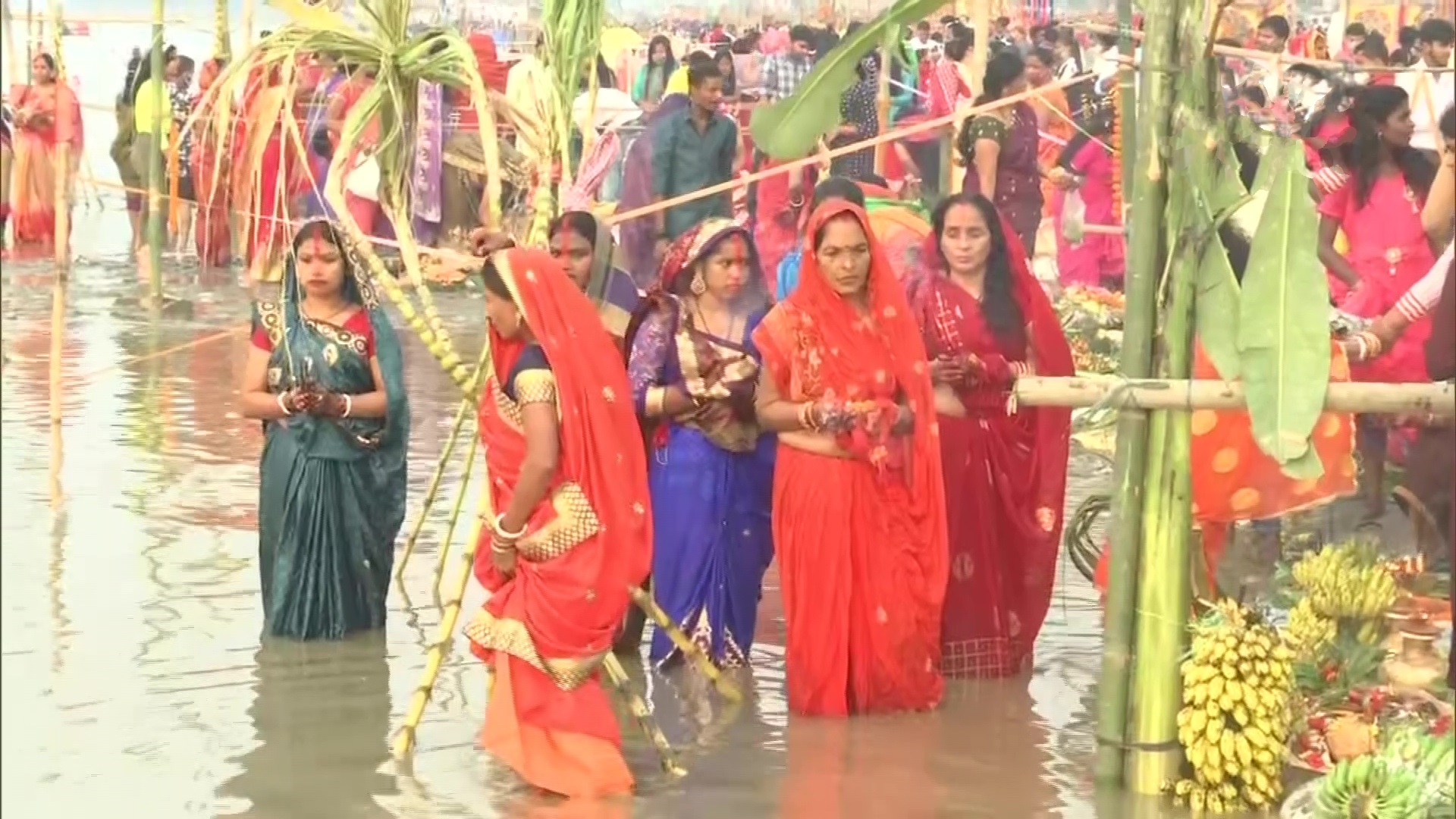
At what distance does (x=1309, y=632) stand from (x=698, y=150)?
6.65m

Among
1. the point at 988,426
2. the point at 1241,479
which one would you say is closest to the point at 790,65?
the point at 988,426

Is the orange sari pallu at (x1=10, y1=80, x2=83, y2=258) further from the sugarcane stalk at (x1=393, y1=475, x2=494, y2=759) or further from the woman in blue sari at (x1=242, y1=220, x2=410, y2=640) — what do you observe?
the sugarcane stalk at (x1=393, y1=475, x2=494, y2=759)

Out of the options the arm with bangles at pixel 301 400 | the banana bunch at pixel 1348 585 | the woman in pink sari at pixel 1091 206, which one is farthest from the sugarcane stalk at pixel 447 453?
the woman in pink sari at pixel 1091 206

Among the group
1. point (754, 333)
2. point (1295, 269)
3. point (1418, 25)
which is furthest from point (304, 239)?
point (1418, 25)

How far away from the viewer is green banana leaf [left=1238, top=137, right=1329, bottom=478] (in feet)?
16.6

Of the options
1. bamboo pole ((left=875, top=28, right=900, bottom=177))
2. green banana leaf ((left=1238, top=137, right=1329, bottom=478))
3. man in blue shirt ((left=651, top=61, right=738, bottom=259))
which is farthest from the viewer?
man in blue shirt ((left=651, top=61, right=738, bottom=259))

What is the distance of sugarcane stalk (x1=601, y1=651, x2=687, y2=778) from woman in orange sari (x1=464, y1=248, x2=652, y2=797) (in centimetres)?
10

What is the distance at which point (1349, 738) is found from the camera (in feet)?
17.5

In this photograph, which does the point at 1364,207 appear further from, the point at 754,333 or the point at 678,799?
the point at 678,799

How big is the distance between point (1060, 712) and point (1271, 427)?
151cm

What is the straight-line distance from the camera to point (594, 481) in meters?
5.33

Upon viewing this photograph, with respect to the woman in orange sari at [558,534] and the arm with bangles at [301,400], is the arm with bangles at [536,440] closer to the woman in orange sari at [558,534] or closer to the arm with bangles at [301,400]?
the woman in orange sari at [558,534]

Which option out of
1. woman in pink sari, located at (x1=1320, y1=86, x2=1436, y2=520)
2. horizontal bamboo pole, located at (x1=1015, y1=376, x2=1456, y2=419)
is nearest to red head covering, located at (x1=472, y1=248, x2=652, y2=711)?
horizontal bamboo pole, located at (x1=1015, y1=376, x2=1456, y2=419)

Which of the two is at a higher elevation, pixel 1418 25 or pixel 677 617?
pixel 1418 25
